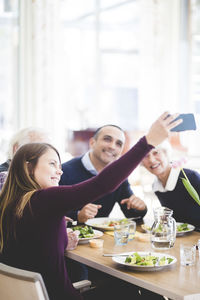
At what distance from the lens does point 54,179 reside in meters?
1.98

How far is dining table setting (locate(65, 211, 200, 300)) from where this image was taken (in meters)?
1.74

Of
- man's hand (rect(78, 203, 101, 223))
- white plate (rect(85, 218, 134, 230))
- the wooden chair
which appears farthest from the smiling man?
the wooden chair

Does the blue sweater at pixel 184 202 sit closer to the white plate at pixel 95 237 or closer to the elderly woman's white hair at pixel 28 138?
the white plate at pixel 95 237

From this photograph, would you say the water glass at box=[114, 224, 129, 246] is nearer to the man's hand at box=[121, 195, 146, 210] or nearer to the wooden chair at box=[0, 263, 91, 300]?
the man's hand at box=[121, 195, 146, 210]

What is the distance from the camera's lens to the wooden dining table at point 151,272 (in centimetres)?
167

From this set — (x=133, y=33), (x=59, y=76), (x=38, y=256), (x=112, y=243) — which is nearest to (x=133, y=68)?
(x=133, y=33)

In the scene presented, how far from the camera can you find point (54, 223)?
1.85m

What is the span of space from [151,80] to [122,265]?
4.76 m

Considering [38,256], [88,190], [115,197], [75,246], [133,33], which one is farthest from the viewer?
[133,33]

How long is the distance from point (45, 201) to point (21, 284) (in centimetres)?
33

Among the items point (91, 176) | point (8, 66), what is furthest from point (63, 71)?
point (91, 176)

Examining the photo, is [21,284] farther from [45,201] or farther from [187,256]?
[187,256]

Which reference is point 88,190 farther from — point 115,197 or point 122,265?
point 115,197

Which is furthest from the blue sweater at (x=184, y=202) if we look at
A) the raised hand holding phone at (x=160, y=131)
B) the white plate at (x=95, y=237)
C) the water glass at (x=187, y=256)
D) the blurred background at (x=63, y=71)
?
the blurred background at (x=63, y=71)
